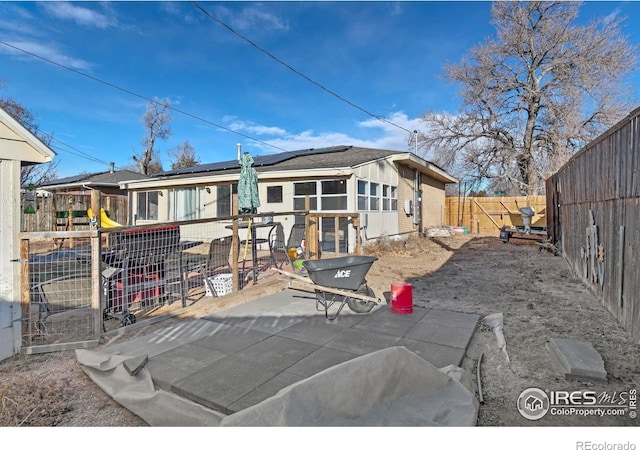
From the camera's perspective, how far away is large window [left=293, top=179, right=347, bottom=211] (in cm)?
1095

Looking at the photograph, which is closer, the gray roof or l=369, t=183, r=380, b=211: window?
the gray roof

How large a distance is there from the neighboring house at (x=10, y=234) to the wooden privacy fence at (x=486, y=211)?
68.1 ft

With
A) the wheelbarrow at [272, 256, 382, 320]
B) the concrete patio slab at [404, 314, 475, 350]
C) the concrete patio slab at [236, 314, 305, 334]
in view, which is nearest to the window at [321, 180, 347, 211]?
the wheelbarrow at [272, 256, 382, 320]

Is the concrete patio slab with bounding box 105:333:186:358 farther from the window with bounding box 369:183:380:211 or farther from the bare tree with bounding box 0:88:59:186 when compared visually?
the bare tree with bounding box 0:88:59:186

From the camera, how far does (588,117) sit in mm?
19594

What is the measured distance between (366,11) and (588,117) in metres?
18.6

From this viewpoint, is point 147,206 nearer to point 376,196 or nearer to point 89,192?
point 89,192

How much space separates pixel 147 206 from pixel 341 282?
1380 centimetres

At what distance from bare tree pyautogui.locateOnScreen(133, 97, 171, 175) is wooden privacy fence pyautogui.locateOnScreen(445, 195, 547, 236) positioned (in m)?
28.5

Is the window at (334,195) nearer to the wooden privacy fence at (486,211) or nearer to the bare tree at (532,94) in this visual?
the wooden privacy fence at (486,211)

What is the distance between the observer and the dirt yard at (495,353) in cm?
236

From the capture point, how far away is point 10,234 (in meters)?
3.62

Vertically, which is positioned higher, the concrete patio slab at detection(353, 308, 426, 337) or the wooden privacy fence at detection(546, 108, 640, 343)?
the wooden privacy fence at detection(546, 108, 640, 343)
